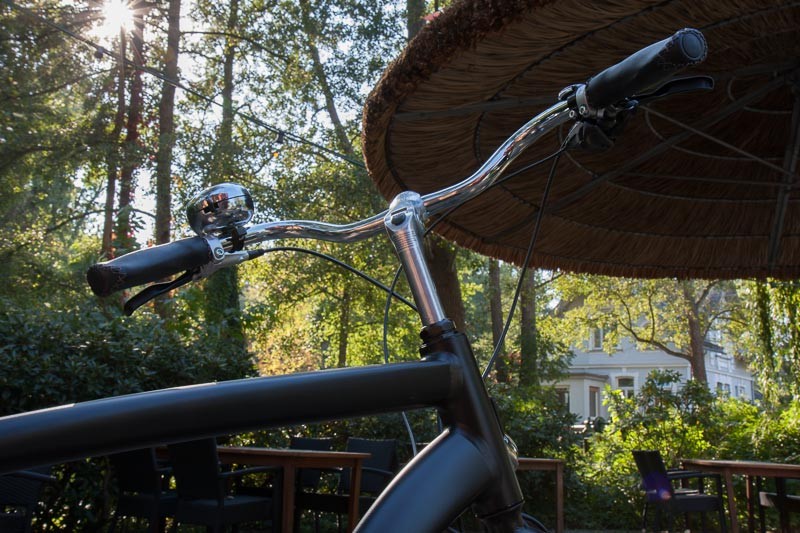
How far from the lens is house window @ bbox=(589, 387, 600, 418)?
145 ft

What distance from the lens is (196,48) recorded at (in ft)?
59.7

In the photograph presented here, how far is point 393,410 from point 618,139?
3.05 meters

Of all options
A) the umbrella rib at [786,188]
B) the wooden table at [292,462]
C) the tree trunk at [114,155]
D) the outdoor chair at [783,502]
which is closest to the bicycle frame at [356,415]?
the umbrella rib at [786,188]

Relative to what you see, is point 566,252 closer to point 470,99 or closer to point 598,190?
point 598,190

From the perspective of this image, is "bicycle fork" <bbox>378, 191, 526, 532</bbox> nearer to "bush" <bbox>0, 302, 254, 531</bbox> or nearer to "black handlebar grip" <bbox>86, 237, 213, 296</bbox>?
"black handlebar grip" <bbox>86, 237, 213, 296</bbox>

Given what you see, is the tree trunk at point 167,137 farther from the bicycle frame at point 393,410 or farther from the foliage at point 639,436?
the bicycle frame at point 393,410

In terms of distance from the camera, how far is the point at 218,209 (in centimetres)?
129

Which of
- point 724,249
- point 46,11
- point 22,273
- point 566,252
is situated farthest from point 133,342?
point 46,11

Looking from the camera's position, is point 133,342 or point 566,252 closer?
point 566,252

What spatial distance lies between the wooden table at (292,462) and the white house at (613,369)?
35.8 meters

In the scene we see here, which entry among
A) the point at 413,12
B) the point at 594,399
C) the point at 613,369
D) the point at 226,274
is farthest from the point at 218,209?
the point at 613,369

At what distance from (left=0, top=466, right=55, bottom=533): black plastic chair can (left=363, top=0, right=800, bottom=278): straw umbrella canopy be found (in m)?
2.92

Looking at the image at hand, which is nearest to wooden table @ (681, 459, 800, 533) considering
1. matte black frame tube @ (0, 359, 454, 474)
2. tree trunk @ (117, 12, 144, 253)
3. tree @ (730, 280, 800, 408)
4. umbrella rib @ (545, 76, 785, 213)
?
tree @ (730, 280, 800, 408)

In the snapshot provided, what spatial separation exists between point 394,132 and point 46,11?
14841 mm
